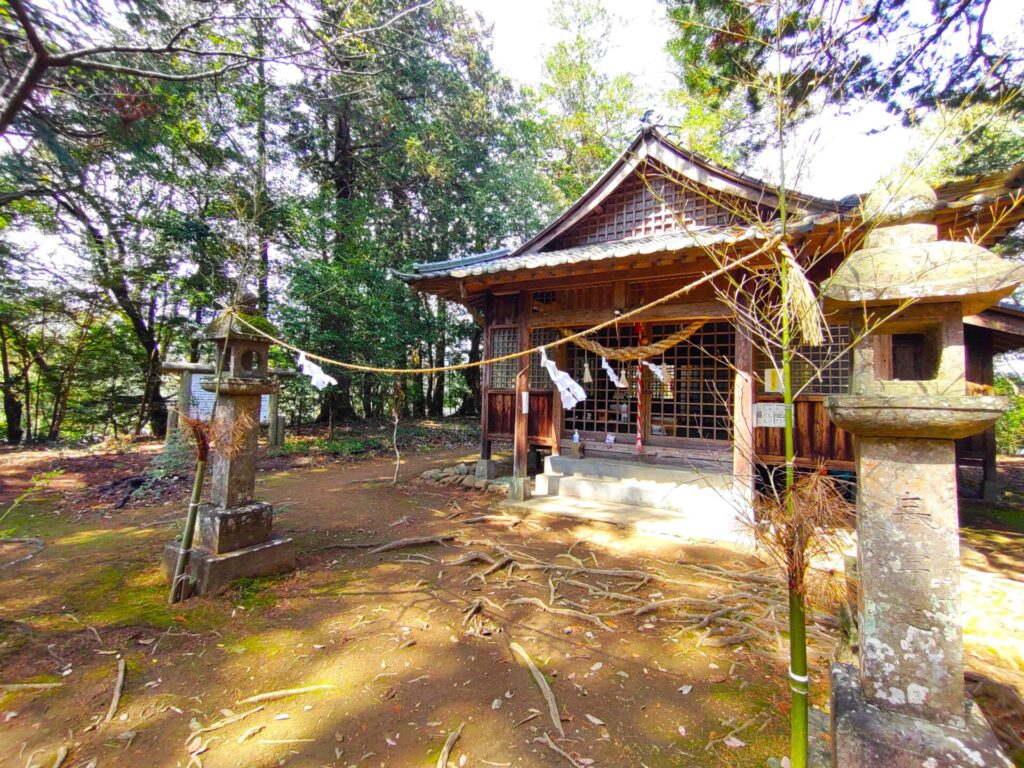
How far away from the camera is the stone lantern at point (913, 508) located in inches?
61.0

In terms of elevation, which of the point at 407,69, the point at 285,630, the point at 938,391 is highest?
the point at 407,69

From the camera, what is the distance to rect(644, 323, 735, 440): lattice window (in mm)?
7824

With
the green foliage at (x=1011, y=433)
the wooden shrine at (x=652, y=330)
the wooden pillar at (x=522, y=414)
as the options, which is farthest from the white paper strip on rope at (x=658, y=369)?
the green foliage at (x=1011, y=433)

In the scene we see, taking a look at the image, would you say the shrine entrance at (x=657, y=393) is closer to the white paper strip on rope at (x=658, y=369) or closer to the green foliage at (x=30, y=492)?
the white paper strip on rope at (x=658, y=369)

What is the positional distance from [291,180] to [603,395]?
36.6 ft

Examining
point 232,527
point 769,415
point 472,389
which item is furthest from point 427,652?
point 472,389

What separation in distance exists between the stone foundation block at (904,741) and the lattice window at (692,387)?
642 centimetres

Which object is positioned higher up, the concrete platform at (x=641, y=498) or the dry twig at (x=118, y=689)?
the concrete platform at (x=641, y=498)

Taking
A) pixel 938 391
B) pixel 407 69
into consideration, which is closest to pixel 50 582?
pixel 938 391

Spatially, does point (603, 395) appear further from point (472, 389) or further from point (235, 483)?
point (472, 389)

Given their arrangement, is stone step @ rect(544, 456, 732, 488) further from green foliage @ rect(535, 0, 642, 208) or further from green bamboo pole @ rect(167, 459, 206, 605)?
green foliage @ rect(535, 0, 642, 208)

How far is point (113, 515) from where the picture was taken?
21.6 ft

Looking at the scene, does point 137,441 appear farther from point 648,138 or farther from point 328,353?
point 648,138

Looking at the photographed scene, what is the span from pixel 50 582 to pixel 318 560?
8.01 feet
